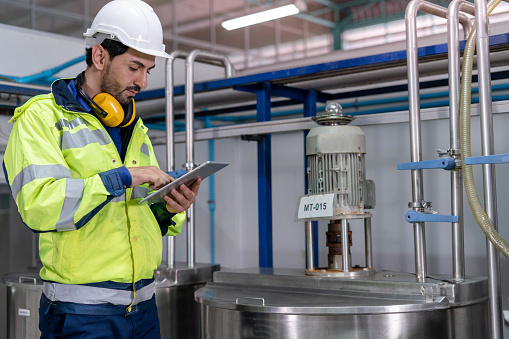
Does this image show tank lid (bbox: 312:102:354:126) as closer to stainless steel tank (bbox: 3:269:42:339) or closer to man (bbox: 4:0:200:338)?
man (bbox: 4:0:200:338)

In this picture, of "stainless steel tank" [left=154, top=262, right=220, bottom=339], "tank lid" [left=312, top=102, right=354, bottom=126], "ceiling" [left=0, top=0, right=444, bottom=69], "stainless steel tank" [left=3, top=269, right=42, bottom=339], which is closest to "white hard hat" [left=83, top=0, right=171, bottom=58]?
"tank lid" [left=312, top=102, right=354, bottom=126]

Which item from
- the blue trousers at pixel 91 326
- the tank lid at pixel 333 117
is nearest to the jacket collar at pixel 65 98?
the blue trousers at pixel 91 326

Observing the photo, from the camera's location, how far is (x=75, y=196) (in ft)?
4.46

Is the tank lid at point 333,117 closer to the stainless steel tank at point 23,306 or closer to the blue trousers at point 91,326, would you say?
the blue trousers at point 91,326

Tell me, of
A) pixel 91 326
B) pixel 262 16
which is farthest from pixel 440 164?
pixel 262 16

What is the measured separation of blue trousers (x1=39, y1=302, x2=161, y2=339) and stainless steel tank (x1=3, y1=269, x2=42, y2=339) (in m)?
1.01

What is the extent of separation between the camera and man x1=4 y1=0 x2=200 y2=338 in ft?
4.54

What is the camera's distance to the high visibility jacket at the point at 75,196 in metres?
1.36

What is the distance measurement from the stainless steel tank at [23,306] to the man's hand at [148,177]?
123 centimetres

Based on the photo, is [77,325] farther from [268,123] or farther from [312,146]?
[268,123]

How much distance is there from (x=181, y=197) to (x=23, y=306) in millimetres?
1285

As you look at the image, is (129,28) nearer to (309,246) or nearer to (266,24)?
(309,246)

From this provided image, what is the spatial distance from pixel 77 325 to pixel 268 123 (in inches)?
49.2

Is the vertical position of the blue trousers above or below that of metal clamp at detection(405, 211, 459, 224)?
below
